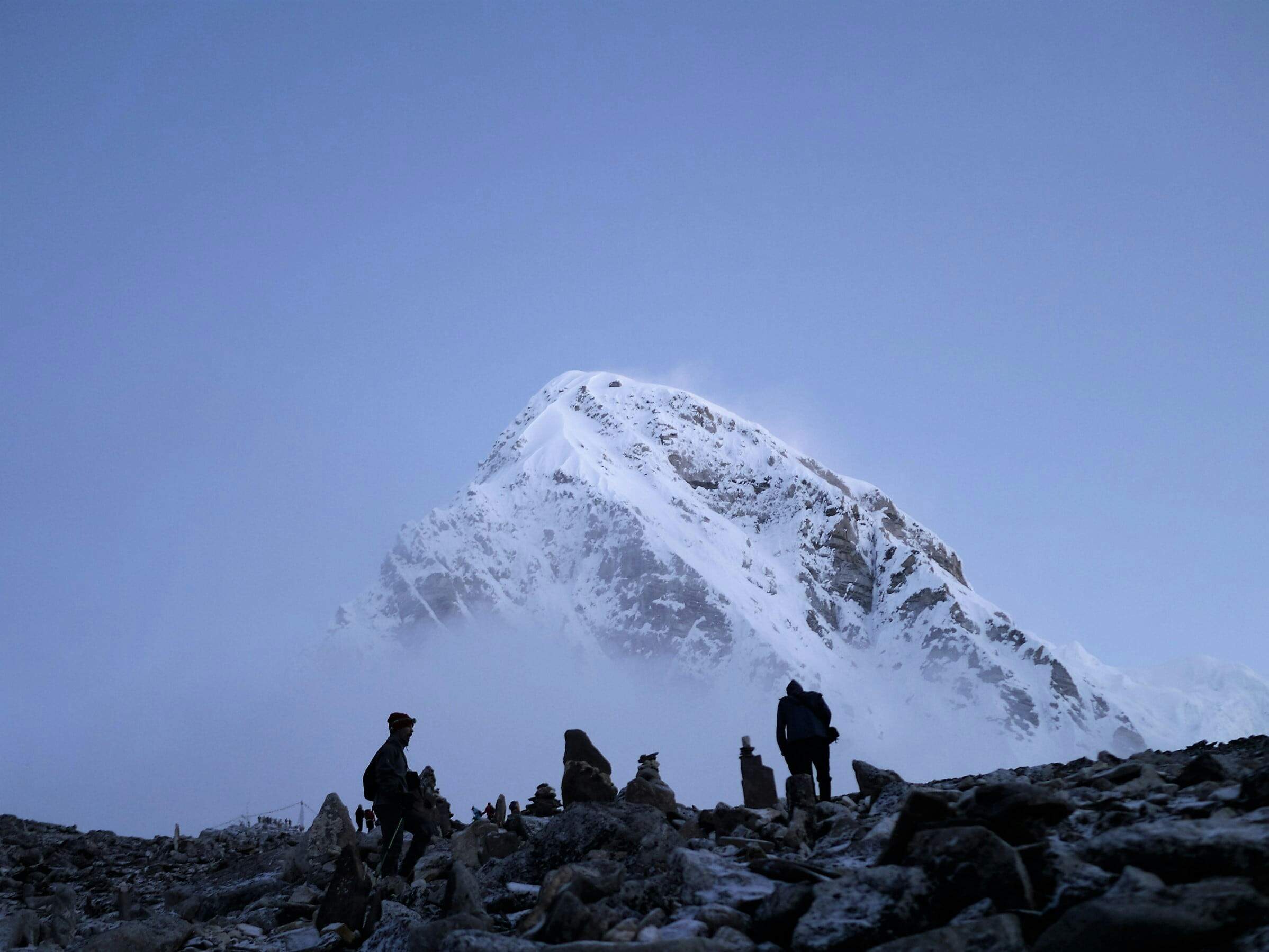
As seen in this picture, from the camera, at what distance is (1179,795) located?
559 centimetres

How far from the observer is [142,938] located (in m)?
6.78

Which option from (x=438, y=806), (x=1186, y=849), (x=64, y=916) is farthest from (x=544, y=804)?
(x=1186, y=849)

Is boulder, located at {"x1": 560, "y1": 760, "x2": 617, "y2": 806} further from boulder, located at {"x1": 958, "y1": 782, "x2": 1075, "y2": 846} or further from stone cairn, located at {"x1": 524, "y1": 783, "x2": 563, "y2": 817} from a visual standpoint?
boulder, located at {"x1": 958, "y1": 782, "x2": 1075, "y2": 846}


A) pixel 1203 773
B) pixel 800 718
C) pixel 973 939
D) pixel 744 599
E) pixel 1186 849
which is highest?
pixel 744 599

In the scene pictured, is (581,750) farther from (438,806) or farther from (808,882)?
(808,882)

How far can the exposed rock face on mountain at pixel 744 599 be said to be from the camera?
15600 centimetres

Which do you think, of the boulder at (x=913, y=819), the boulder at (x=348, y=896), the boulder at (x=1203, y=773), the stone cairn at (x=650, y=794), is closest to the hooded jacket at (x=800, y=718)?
the stone cairn at (x=650, y=794)

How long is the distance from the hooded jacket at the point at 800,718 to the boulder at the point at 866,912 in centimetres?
653

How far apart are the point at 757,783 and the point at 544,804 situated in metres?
2.81

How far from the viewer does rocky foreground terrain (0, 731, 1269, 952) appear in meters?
3.52

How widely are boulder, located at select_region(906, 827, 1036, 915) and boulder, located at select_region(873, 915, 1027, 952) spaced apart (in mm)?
273

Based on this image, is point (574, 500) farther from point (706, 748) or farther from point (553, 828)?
point (553, 828)

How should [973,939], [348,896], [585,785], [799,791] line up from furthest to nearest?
[585,785] → [799,791] → [348,896] → [973,939]

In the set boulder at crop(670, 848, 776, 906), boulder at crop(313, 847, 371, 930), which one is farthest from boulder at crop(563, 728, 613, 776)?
boulder at crop(670, 848, 776, 906)
